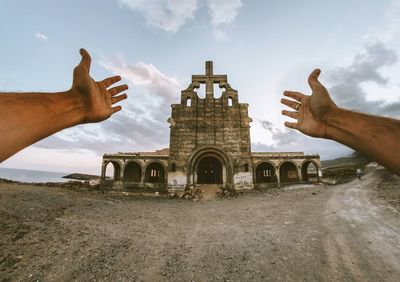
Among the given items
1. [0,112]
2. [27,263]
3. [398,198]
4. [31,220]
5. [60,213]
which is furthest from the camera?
[398,198]

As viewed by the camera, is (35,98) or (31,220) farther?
(31,220)

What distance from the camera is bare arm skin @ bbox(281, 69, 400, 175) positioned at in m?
2.16

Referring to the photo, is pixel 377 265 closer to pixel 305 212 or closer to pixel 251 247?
pixel 251 247

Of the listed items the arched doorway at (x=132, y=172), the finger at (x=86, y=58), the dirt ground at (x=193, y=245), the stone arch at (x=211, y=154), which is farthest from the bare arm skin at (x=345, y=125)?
the arched doorway at (x=132, y=172)

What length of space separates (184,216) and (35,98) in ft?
30.5

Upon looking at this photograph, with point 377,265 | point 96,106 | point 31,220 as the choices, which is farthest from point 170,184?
point 96,106

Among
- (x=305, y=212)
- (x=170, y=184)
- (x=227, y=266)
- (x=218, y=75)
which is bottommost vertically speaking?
Result: (x=227, y=266)

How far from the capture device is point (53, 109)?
7.07 feet

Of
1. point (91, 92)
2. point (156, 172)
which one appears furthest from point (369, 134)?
point (156, 172)

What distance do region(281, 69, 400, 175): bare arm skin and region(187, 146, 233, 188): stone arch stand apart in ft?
50.6

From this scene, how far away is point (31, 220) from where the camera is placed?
7.36 metres

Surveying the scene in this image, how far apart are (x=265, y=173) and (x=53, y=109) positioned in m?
28.9

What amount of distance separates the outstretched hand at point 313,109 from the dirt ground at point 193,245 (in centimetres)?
360

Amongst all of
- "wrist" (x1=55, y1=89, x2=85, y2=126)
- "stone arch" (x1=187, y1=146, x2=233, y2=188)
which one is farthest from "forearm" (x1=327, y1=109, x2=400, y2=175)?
"stone arch" (x1=187, y1=146, x2=233, y2=188)
